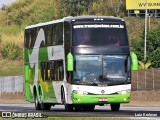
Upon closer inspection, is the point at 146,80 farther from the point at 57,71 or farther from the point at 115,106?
the point at 57,71

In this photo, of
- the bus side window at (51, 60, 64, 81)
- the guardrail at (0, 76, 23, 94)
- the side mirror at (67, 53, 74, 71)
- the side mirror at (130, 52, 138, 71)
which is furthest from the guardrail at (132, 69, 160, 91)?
the side mirror at (67, 53, 74, 71)

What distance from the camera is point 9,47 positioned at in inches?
3799

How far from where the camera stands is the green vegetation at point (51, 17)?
8672 centimetres

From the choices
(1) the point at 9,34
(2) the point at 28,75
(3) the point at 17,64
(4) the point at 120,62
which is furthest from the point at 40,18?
(4) the point at 120,62

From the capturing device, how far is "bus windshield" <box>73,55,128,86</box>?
113 ft

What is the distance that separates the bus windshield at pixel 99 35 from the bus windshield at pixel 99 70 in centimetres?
61

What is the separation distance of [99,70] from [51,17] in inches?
2766

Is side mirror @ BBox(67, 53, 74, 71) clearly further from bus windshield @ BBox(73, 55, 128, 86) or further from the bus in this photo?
bus windshield @ BBox(73, 55, 128, 86)

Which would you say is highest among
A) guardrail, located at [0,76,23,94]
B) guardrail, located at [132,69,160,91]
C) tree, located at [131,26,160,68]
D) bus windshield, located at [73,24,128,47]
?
bus windshield, located at [73,24,128,47]

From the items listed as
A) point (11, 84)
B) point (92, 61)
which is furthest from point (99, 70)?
point (11, 84)

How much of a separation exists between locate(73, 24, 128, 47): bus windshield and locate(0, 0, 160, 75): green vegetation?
44612 millimetres

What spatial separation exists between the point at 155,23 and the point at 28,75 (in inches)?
2071

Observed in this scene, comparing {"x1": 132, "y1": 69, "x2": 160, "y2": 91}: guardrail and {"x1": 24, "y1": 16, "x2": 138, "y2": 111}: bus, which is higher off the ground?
{"x1": 24, "y1": 16, "x2": 138, "y2": 111}: bus

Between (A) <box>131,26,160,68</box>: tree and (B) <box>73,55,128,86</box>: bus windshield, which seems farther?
(A) <box>131,26,160,68</box>: tree
